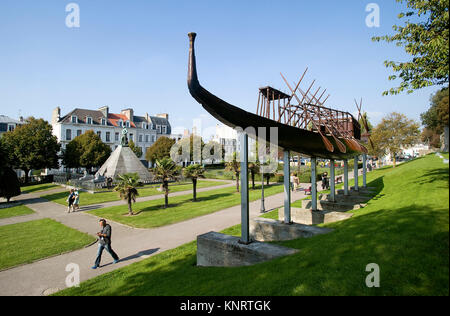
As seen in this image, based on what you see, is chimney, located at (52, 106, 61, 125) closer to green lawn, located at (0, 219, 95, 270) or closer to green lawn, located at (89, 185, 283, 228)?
green lawn, located at (89, 185, 283, 228)

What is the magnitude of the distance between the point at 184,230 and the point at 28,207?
60.1 ft

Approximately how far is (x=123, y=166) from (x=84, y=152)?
16.4 meters

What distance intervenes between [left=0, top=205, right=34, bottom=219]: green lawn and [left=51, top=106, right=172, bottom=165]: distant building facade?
41.8 m

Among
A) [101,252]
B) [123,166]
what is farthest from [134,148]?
→ [101,252]

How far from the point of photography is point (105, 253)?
1180cm

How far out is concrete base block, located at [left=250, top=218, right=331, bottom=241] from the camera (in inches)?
370

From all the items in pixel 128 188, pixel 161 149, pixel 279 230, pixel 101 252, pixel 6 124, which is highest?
pixel 6 124

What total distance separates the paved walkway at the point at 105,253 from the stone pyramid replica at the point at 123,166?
16.8 meters

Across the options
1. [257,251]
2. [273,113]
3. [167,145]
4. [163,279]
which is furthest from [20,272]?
[167,145]

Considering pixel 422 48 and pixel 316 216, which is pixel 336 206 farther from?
pixel 422 48

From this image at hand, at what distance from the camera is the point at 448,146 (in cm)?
337

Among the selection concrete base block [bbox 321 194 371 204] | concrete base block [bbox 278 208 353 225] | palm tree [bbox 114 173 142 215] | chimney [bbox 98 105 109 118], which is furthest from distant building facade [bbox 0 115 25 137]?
concrete base block [bbox 321 194 371 204]

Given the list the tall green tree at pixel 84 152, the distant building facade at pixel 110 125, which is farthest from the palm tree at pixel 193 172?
the distant building facade at pixel 110 125

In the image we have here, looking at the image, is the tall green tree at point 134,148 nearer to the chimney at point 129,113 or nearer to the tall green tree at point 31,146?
the chimney at point 129,113
